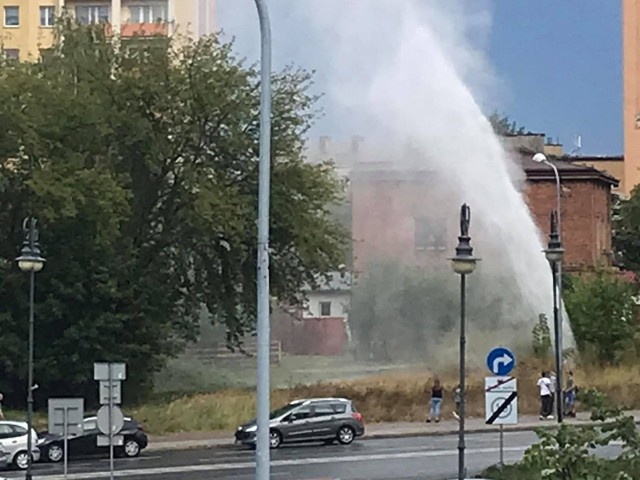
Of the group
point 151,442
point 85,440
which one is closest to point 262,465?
point 85,440

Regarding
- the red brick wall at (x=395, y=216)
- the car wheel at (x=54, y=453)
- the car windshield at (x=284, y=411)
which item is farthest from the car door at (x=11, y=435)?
the red brick wall at (x=395, y=216)

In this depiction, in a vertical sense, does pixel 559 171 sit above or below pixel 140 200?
above

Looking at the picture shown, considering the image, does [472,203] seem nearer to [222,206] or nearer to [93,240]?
[222,206]

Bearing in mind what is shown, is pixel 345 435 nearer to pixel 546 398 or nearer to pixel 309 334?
pixel 546 398

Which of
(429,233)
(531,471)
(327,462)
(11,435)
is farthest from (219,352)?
(531,471)

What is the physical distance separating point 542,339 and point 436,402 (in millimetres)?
7490

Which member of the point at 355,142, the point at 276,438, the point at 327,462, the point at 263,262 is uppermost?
the point at 355,142

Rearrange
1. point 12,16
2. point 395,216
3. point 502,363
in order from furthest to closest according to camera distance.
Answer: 1. point 12,16
2. point 395,216
3. point 502,363

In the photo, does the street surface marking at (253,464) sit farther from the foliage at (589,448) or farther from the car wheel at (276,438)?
the foliage at (589,448)

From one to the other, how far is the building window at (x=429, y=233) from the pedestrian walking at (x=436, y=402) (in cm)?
961

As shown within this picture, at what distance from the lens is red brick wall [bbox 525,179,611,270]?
79688mm

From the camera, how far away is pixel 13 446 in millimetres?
36625

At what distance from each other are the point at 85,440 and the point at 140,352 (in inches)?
474

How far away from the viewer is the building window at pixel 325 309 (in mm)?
59050
